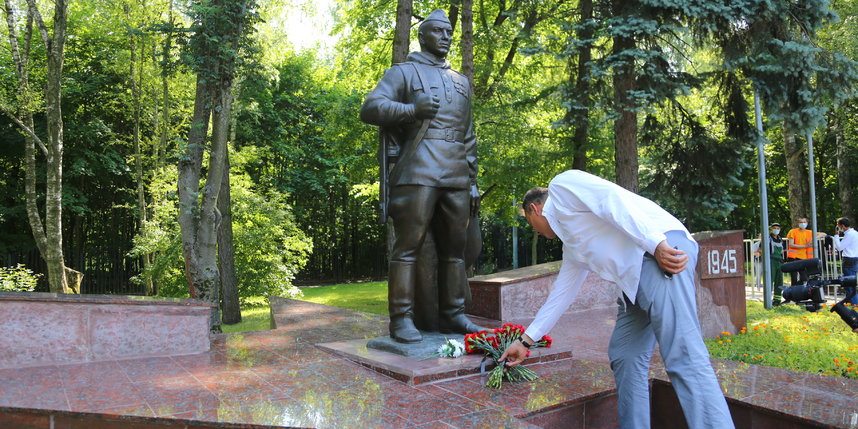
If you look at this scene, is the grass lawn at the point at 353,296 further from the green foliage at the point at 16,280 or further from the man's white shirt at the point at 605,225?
the man's white shirt at the point at 605,225

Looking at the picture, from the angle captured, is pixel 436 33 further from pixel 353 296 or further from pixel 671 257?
pixel 353 296

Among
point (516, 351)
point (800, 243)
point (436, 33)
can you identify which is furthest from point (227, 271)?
point (800, 243)

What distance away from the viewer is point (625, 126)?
10211mm

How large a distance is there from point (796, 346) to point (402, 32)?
23.3 ft

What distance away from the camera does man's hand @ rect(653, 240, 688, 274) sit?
2.70 meters

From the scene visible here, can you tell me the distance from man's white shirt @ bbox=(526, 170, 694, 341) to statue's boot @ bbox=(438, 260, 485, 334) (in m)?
2.00

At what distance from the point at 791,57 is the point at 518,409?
8701 millimetres

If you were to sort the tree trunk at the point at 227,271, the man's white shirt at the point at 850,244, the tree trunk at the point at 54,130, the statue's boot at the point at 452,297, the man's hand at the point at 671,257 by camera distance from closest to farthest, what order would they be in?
the man's hand at the point at 671,257, the statue's boot at the point at 452,297, the tree trunk at the point at 54,130, the man's white shirt at the point at 850,244, the tree trunk at the point at 227,271

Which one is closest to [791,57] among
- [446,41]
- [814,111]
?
[814,111]

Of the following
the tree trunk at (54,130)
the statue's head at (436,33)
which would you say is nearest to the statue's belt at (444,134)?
the statue's head at (436,33)

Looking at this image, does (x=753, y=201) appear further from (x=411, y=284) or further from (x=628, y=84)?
(x=411, y=284)

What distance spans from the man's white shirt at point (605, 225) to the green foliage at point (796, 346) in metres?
3.28

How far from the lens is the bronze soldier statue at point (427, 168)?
4.79m

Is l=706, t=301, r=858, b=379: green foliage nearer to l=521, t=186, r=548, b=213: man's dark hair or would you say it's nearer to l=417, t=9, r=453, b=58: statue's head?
l=521, t=186, r=548, b=213: man's dark hair
